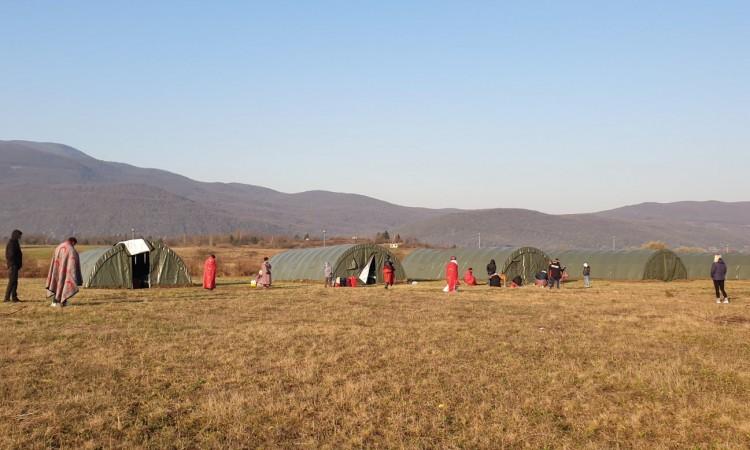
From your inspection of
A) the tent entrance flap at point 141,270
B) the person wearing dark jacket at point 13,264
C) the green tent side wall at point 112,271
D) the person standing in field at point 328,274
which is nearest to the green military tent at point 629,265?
the person standing in field at point 328,274

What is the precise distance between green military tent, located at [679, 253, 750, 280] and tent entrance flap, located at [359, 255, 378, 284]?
79.8ft

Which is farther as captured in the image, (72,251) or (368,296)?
(368,296)

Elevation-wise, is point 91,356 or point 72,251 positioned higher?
point 72,251

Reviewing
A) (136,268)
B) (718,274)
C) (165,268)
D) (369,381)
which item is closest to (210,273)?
(165,268)

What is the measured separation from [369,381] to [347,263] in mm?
30415

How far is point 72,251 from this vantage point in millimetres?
21844

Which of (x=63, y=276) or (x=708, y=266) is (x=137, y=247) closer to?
(x=63, y=276)

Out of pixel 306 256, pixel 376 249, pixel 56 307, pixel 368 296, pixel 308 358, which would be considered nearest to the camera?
pixel 308 358

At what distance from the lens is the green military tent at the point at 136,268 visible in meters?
35.7

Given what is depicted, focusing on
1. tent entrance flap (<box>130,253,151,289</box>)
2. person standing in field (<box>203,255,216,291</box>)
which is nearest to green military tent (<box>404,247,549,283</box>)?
person standing in field (<box>203,255,216,291</box>)

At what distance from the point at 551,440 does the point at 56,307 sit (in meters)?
16.6

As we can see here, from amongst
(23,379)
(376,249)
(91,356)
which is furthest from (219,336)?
(376,249)

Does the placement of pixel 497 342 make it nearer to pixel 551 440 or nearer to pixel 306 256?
pixel 551 440

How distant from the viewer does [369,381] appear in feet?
37.7
